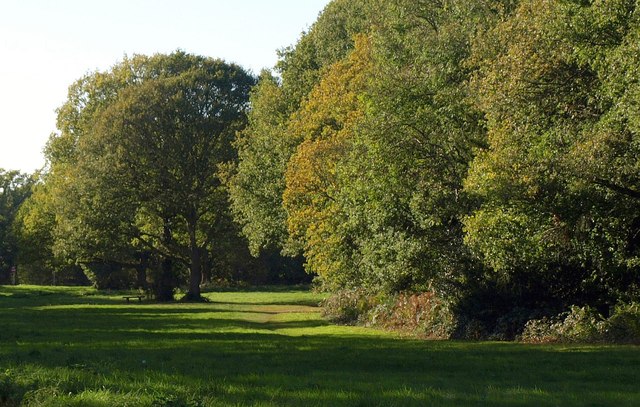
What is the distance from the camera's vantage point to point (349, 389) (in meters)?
16.4

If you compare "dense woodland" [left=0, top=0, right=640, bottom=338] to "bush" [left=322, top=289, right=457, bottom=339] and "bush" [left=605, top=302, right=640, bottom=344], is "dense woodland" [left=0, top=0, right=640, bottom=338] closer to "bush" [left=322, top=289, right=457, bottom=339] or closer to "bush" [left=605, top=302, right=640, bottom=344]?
"bush" [left=322, top=289, right=457, bottom=339]

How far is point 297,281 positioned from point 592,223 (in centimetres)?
8584

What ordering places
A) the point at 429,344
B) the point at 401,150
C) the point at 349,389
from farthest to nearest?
the point at 401,150, the point at 429,344, the point at 349,389

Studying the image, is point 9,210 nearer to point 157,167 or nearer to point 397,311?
point 157,167

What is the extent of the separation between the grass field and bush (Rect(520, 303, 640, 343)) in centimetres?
175

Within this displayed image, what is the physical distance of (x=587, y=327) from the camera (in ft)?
99.2

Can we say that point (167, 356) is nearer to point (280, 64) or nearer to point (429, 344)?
point (429, 344)

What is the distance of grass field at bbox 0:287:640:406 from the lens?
1478cm

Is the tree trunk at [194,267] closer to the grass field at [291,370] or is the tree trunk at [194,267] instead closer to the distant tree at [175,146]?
the distant tree at [175,146]

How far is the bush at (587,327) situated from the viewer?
29.2 metres

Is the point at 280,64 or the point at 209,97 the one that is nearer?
the point at 280,64

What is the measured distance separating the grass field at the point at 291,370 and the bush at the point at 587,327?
175 centimetres

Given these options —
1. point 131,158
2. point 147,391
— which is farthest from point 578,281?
point 131,158

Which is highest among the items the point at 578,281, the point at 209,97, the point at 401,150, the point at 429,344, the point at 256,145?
the point at 209,97
